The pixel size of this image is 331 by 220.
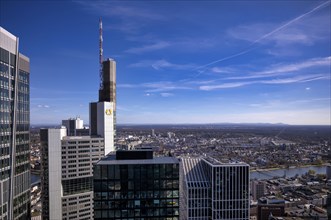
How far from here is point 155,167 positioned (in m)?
25.1

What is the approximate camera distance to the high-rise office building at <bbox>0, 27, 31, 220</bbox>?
23531 millimetres

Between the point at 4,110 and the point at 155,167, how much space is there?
1572 centimetres

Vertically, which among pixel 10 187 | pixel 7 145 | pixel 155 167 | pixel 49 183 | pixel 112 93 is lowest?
pixel 49 183

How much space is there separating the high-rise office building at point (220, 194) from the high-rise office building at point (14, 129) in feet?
73.4

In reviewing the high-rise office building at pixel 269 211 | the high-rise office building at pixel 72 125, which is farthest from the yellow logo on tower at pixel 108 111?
the high-rise office building at pixel 269 211

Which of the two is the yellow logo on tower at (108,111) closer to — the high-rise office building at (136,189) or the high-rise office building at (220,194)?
the high-rise office building at (220,194)

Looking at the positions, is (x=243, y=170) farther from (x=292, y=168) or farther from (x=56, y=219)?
(x=292, y=168)

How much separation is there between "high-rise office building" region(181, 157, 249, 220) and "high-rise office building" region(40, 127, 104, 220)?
25.3 m

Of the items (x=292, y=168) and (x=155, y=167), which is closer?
(x=155, y=167)

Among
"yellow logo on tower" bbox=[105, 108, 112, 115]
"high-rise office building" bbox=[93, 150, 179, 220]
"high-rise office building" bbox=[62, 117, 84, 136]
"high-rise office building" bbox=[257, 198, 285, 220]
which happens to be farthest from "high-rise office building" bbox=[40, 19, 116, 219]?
"high-rise office building" bbox=[257, 198, 285, 220]

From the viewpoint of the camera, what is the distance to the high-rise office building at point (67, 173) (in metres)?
49.7

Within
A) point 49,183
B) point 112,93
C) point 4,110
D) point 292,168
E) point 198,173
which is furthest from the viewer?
point 292,168

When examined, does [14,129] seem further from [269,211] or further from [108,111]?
[269,211]

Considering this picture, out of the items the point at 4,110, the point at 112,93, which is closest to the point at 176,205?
the point at 4,110
